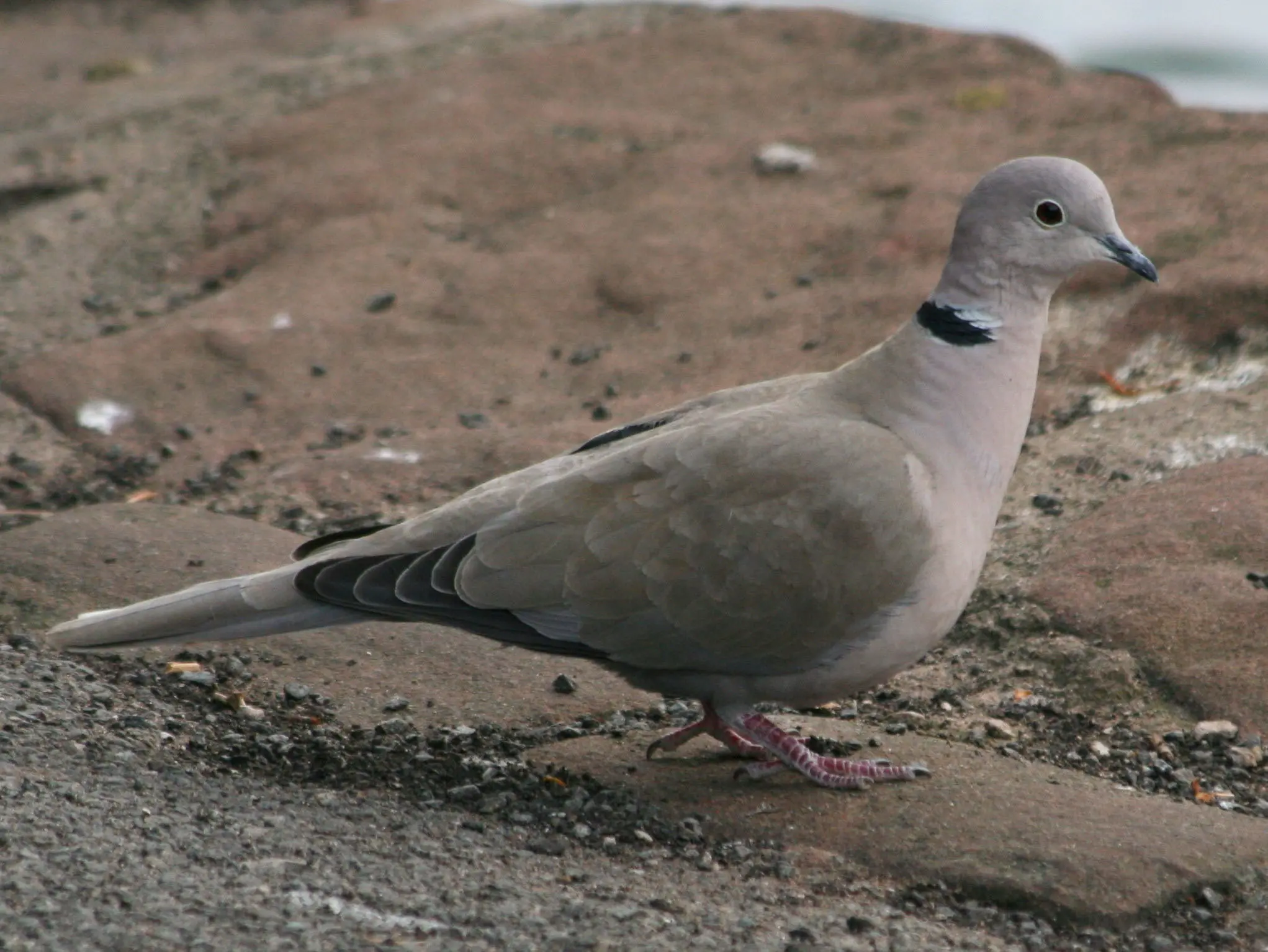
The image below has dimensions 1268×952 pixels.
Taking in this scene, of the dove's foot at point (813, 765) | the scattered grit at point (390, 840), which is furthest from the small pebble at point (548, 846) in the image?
the dove's foot at point (813, 765)

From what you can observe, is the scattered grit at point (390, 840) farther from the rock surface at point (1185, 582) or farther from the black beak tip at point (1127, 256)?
the black beak tip at point (1127, 256)

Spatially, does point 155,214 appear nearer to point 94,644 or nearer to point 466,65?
point 466,65

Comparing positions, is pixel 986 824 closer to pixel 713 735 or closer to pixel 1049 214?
pixel 713 735

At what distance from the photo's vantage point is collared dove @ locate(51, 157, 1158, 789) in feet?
11.2

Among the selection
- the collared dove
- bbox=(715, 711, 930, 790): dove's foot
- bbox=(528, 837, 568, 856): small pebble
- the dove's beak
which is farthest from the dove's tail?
the dove's beak

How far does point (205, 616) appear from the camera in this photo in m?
3.46

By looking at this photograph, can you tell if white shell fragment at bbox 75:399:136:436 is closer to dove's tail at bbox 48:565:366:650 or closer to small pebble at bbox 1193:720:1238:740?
dove's tail at bbox 48:565:366:650

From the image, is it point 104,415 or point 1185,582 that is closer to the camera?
point 1185,582

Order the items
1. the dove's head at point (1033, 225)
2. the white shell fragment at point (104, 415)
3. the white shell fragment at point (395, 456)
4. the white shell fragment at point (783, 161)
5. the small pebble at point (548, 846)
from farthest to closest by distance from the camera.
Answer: the white shell fragment at point (783, 161) < the white shell fragment at point (104, 415) < the white shell fragment at point (395, 456) < the dove's head at point (1033, 225) < the small pebble at point (548, 846)

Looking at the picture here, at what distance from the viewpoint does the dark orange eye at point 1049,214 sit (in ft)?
11.9

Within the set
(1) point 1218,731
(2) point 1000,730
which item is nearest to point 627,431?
(2) point 1000,730

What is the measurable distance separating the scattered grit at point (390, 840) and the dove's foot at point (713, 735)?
0.22 meters

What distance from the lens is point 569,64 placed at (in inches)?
294

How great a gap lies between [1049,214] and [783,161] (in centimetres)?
292
